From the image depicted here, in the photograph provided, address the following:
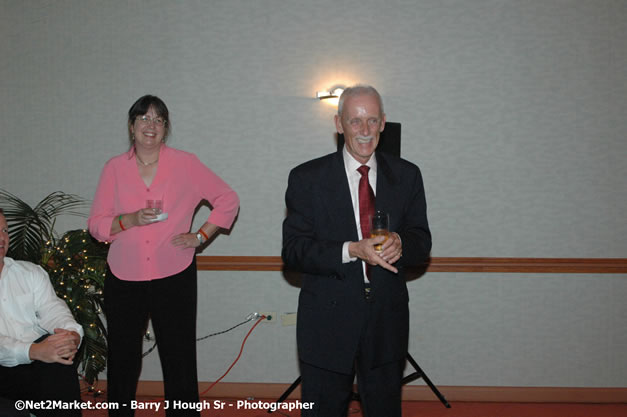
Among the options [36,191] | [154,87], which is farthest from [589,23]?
[36,191]

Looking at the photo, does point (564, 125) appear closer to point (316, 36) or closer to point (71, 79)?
point (316, 36)

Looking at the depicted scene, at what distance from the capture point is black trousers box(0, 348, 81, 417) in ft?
7.86

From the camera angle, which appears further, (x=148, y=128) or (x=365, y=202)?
(x=148, y=128)

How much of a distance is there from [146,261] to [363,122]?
1.55 meters

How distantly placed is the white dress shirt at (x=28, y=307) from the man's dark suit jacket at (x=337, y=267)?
3.96 feet

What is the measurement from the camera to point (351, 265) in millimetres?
2066

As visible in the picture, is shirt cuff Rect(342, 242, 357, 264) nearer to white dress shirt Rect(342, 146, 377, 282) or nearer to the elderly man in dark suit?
the elderly man in dark suit

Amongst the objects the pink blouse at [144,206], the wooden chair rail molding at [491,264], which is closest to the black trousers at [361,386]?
the pink blouse at [144,206]

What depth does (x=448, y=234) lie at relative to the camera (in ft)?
13.0

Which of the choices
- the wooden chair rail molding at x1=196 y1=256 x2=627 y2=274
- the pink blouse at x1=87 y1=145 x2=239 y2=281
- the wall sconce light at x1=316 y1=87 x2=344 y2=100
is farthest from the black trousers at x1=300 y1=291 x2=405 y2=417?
the wall sconce light at x1=316 y1=87 x2=344 y2=100

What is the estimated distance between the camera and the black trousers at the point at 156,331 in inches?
117

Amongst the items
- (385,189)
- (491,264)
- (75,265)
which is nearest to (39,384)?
(75,265)

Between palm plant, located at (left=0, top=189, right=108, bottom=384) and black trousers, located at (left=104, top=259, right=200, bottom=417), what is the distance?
2.04 feet

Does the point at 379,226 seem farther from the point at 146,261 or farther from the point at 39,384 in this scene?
the point at 39,384
